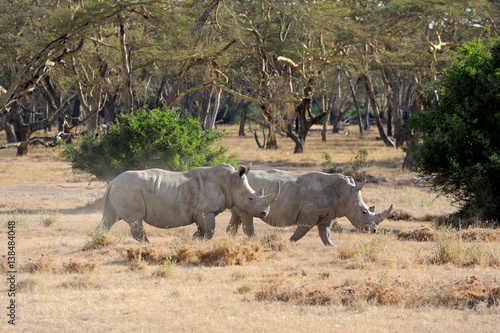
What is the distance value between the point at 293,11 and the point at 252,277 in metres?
14.7

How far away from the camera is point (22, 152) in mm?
30734

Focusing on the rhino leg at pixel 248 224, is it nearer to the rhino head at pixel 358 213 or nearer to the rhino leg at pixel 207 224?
the rhino leg at pixel 207 224

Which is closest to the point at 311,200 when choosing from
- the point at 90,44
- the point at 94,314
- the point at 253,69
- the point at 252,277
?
the point at 252,277

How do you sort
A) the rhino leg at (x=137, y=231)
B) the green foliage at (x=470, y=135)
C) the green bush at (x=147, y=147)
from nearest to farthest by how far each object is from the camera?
the rhino leg at (x=137, y=231) < the green foliage at (x=470, y=135) < the green bush at (x=147, y=147)

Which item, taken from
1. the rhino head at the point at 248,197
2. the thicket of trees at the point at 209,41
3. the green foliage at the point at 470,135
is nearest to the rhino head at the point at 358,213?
the rhino head at the point at 248,197

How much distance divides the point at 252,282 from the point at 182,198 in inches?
110

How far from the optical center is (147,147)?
1554 cm

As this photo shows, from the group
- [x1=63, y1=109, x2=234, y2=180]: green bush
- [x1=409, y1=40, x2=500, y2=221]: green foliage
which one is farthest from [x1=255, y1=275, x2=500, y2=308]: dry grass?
[x1=63, y1=109, x2=234, y2=180]: green bush

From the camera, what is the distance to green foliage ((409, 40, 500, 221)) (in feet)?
A: 41.4

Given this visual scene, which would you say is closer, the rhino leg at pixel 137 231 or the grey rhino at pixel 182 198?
the grey rhino at pixel 182 198

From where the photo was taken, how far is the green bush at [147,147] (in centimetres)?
1552

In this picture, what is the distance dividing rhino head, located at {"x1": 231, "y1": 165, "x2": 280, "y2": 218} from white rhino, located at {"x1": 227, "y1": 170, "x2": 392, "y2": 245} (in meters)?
0.49

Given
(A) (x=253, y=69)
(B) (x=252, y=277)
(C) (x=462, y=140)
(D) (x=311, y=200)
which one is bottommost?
(B) (x=252, y=277)

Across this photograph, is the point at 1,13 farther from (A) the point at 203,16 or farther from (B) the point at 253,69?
(B) the point at 253,69
